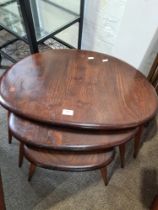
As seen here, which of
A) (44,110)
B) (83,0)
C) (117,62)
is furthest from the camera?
(83,0)

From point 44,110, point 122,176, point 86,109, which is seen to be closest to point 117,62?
point 86,109

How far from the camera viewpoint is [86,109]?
81cm

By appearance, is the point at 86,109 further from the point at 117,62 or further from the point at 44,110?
the point at 117,62

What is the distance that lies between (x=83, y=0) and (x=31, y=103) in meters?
0.88

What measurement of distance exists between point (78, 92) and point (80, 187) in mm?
571

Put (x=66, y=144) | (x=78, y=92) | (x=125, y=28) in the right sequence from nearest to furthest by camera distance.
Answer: (x=66, y=144) < (x=78, y=92) < (x=125, y=28)

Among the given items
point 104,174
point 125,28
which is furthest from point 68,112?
point 125,28

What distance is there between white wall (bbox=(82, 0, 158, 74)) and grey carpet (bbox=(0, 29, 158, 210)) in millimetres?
671

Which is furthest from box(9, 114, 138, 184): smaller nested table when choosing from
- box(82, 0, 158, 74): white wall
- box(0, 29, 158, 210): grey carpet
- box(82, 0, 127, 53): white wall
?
box(82, 0, 127, 53): white wall

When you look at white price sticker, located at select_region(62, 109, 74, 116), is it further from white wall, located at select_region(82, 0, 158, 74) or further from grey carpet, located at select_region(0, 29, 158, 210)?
white wall, located at select_region(82, 0, 158, 74)

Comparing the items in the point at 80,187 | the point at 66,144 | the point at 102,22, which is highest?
the point at 102,22

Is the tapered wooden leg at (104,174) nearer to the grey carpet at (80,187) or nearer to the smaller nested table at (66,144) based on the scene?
the grey carpet at (80,187)

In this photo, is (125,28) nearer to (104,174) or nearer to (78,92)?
(78,92)

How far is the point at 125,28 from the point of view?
1182 mm
